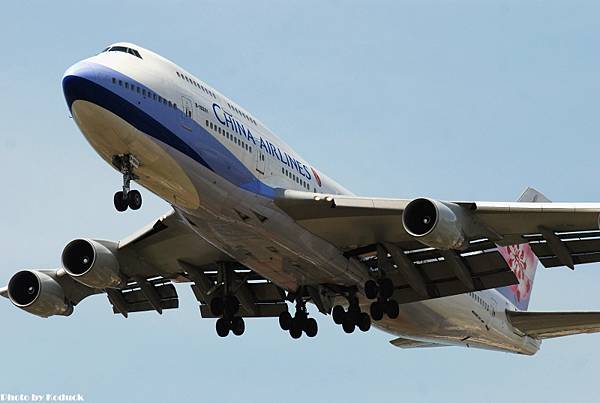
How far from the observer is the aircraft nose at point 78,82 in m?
28.7

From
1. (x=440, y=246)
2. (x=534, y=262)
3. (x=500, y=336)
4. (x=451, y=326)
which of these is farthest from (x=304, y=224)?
(x=534, y=262)

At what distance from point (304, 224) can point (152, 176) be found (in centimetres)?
458

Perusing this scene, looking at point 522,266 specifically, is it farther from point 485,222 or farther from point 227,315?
point 485,222

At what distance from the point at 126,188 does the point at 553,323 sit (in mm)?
16648

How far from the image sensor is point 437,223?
98.6 ft

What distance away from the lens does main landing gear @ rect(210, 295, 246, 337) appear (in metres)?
36.2

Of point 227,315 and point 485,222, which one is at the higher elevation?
point 485,222

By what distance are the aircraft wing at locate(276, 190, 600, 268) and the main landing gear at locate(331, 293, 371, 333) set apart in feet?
9.14

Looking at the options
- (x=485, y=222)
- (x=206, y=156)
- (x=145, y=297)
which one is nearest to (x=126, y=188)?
(x=206, y=156)

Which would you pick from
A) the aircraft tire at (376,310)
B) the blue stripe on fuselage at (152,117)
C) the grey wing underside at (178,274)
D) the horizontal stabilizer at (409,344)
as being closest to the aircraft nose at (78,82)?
the blue stripe on fuselage at (152,117)

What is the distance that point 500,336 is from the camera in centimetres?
4044

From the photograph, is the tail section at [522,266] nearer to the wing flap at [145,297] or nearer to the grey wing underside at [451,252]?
the grey wing underside at [451,252]

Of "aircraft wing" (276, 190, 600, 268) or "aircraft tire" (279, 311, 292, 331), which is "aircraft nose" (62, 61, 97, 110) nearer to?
"aircraft wing" (276, 190, 600, 268)

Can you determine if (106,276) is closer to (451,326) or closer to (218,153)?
(218,153)
